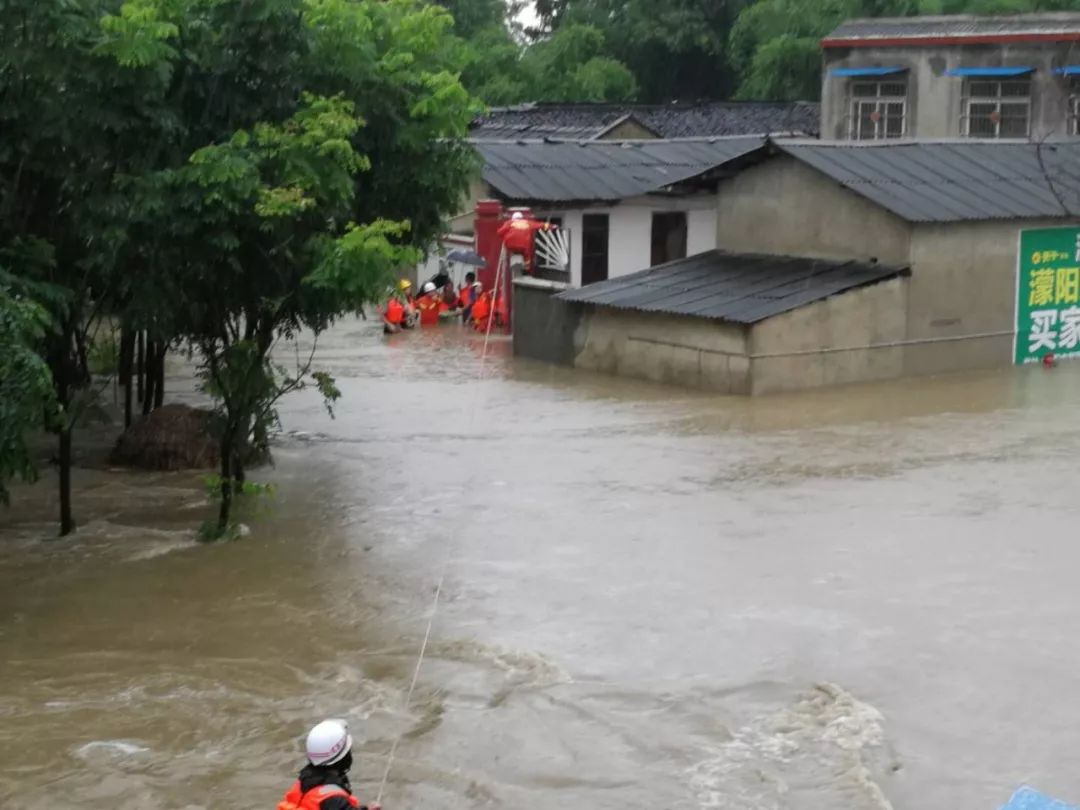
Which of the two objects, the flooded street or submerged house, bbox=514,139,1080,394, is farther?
submerged house, bbox=514,139,1080,394

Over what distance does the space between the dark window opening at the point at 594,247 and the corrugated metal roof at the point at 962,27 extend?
11121 millimetres

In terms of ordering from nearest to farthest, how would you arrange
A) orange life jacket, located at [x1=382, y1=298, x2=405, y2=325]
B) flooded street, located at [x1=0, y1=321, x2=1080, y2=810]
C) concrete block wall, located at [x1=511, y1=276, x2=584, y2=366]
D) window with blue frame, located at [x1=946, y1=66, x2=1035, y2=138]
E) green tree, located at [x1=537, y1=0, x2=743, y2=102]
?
flooded street, located at [x1=0, y1=321, x2=1080, y2=810] → concrete block wall, located at [x1=511, y1=276, x2=584, y2=366] → orange life jacket, located at [x1=382, y1=298, x2=405, y2=325] → window with blue frame, located at [x1=946, y1=66, x2=1035, y2=138] → green tree, located at [x1=537, y1=0, x2=743, y2=102]

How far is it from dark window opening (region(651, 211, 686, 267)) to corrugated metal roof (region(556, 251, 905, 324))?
587cm

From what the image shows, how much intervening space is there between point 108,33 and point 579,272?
59.9 feet

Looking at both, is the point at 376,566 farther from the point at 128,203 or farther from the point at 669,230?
the point at 669,230

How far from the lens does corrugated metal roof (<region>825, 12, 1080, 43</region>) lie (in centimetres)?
3625

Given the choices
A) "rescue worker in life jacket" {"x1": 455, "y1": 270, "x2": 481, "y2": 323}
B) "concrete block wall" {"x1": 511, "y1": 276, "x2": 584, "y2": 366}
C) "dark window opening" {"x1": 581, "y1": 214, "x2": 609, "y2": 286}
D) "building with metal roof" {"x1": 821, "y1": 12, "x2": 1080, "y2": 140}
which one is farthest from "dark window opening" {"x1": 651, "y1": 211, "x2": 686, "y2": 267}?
"building with metal roof" {"x1": 821, "y1": 12, "x2": 1080, "y2": 140}

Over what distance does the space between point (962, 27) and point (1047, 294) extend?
14692 mm

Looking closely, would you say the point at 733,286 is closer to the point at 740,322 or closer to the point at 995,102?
the point at 740,322

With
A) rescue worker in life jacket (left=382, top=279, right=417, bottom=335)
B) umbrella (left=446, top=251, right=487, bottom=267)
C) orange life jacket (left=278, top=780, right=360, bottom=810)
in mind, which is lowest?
orange life jacket (left=278, top=780, right=360, bottom=810)

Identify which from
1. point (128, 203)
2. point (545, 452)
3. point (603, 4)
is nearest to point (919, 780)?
point (128, 203)

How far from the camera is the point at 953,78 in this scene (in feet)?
124

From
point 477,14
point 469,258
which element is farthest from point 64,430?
point 477,14

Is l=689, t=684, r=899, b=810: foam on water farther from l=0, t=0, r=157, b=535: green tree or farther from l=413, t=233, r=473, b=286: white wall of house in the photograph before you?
l=413, t=233, r=473, b=286: white wall of house
